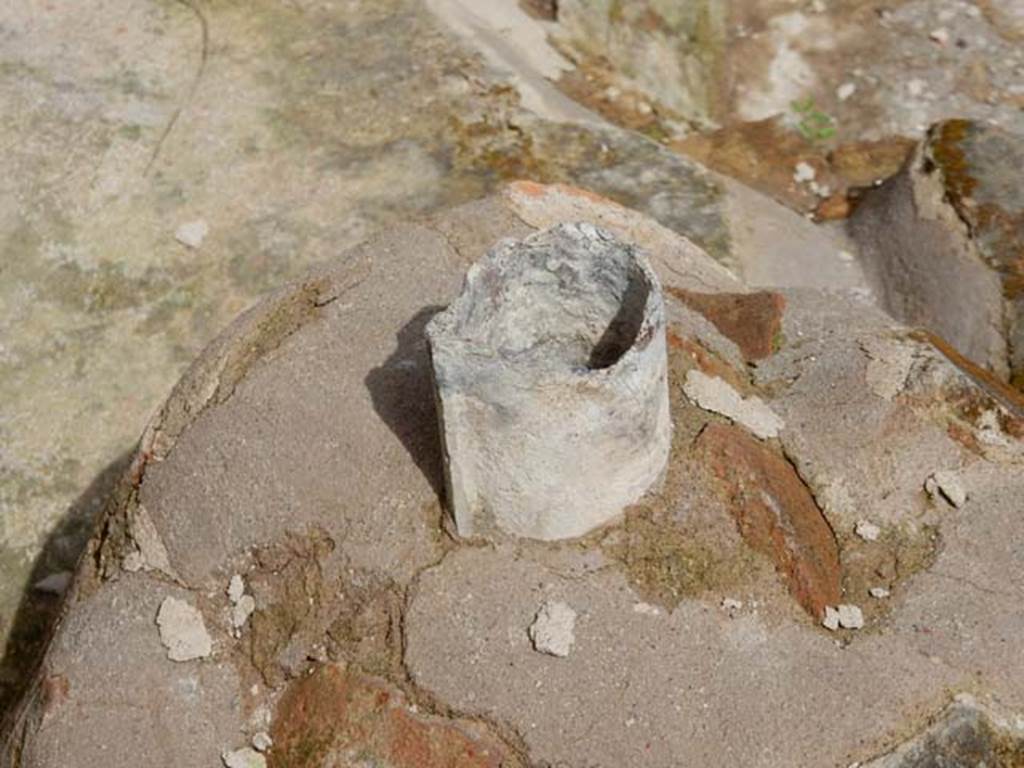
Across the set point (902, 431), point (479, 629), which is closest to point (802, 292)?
point (902, 431)

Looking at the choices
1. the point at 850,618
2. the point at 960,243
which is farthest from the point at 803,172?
the point at 850,618

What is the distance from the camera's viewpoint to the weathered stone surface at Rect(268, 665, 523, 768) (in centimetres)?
232

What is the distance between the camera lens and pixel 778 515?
2.57m

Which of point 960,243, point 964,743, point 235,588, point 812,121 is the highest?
point 964,743

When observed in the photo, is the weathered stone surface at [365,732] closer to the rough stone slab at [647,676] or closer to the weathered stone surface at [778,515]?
the rough stone slab at [647,676]

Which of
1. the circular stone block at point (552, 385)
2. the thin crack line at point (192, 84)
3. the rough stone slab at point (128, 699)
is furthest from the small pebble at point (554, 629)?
the thin crack line at point (192, 84)

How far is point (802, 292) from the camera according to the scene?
3.42 meters

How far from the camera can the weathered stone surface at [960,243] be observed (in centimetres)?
418

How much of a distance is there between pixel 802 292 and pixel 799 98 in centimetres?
321

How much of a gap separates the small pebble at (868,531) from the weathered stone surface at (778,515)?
2.2 inches

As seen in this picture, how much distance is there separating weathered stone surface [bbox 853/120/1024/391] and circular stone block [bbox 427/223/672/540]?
2130 millimetres

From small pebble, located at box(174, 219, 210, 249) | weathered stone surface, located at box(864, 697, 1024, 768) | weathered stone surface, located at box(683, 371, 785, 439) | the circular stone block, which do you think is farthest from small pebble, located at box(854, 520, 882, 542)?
small pebble, located at box(174, 219, 210, 249)

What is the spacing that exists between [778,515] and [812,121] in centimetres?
399

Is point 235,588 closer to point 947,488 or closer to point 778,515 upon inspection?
point 778,515
